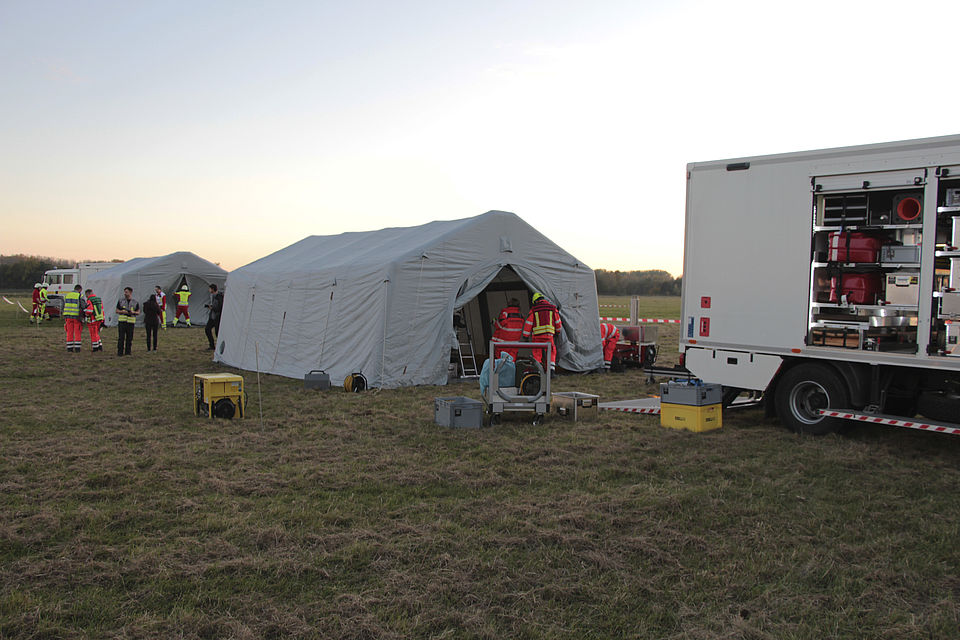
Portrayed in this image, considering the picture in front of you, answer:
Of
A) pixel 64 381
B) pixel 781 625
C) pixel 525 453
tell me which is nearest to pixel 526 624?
pixel 781 625

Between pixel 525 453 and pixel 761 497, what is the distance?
2.38 m

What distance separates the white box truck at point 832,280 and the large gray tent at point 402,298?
4.92 metres

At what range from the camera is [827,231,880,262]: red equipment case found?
764 centimetres

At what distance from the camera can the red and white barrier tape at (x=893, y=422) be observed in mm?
7074

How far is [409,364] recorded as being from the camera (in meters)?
12.2

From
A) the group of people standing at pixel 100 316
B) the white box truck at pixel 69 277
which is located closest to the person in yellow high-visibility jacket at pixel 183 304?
the white box truck at pixel 69 277

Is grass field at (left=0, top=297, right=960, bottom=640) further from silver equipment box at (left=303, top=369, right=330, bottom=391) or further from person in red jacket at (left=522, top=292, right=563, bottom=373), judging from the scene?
person in red jacket at (left=522, top=292, right=563, bottom=373)

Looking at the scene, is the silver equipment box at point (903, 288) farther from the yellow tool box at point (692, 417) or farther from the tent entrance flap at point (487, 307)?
the tent entrance flap at point (487, 307)

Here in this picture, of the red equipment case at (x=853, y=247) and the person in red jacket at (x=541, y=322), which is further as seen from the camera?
the person in red jacket at (x=541, y=322)

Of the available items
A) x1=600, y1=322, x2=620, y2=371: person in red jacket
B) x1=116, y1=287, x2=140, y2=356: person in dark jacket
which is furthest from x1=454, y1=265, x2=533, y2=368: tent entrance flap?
x1=116, y1=287, x2=140, y2=356: person in dark jacket

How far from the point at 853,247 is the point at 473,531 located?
17.9 ft

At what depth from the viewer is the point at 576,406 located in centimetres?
919

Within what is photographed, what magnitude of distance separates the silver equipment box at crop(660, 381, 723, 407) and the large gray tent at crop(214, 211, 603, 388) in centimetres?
480

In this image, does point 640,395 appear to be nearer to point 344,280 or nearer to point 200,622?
point 344,280
